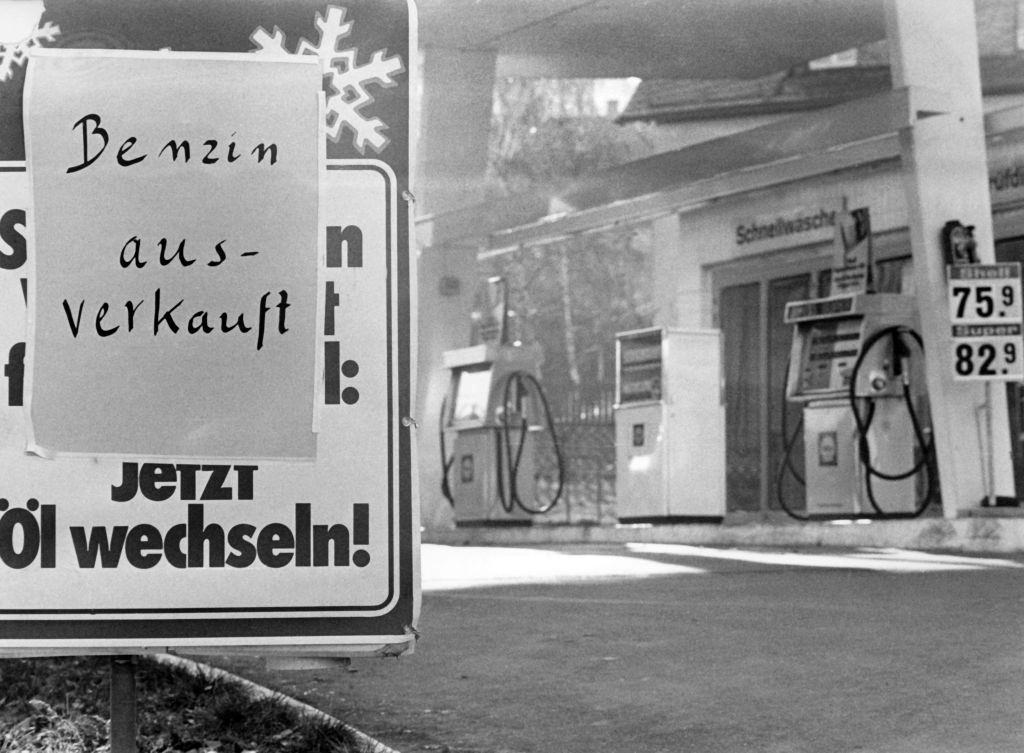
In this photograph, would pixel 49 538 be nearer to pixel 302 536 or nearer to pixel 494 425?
pixel 302 536

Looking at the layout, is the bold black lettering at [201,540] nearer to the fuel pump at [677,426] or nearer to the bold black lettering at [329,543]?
the bold black lettering at [329,543]

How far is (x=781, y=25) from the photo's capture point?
675 inches

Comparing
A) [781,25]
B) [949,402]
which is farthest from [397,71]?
[781,25]

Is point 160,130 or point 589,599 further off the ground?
point 160,130

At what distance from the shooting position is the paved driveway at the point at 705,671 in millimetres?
5074

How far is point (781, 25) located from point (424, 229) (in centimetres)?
427

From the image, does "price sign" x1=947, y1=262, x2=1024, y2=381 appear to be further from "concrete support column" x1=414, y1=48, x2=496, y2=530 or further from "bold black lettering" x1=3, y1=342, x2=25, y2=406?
"bold black lettering" x1=3, y1=342, x2=25, y2=406

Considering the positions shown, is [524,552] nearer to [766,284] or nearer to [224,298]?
[766,284]

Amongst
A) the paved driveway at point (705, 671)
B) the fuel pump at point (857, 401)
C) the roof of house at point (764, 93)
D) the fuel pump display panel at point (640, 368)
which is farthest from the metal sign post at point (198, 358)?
the roof of house at point (764, 93)

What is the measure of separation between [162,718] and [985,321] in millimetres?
9247

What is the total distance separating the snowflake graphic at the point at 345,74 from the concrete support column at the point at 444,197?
14204mm

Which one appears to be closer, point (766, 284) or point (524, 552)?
point (524, 552)

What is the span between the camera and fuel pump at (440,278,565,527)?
18.2 meters

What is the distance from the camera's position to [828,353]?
15.5 metres
